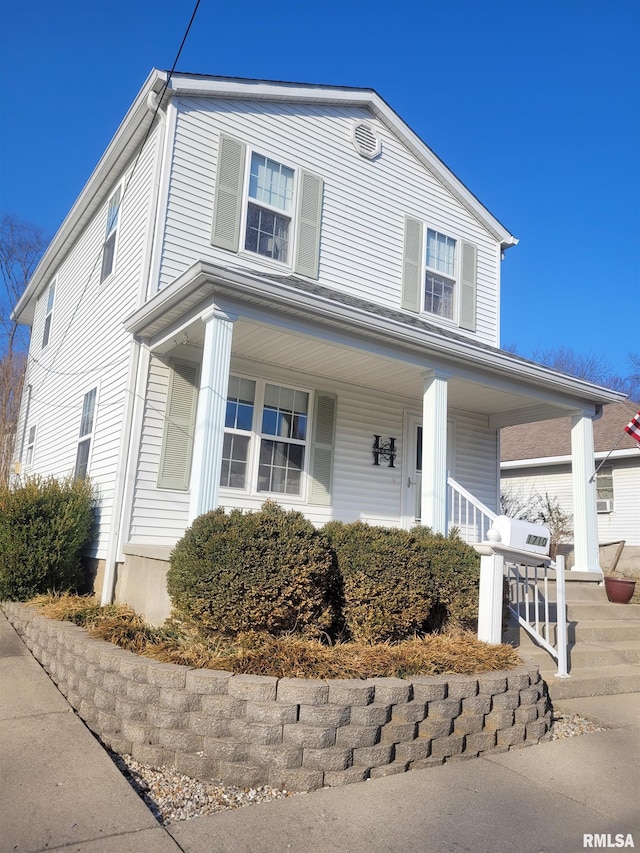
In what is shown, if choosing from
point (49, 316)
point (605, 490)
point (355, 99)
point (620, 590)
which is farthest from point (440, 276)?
point (605, 490)

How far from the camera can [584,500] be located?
27.8ft

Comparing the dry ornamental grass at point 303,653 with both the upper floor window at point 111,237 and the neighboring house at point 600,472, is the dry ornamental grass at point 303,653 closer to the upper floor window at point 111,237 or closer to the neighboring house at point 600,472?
the upper floor window at point 111,237

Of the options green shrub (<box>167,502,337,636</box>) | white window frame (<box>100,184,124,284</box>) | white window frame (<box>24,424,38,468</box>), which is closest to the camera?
green shrub (<box>167,502,337,636</box>)

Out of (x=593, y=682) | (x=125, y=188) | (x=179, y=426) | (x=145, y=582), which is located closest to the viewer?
(x=593, y=682)

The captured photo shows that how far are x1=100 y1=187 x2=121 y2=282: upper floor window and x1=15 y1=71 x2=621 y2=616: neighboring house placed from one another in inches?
1.9

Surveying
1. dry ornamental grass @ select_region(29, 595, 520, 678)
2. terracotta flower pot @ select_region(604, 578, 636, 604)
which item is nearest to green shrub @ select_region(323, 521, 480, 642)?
dry ornamental grass @ select_region(29, 595, 520, 678)

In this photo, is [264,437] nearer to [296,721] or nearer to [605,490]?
[296,721]

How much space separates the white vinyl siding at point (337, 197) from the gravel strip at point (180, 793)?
5.24 meters

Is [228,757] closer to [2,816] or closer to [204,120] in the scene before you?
[2,816]

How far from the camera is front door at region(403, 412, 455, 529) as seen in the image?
29.6ft

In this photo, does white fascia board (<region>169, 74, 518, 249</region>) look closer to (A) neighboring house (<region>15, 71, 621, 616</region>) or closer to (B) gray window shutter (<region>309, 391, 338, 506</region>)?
(A) neighboring house (<region>15, 71, 621, 616</region>)

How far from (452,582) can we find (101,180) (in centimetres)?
767

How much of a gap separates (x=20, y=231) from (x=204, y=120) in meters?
17.5

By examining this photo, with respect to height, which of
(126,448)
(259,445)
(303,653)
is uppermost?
(259,445)
